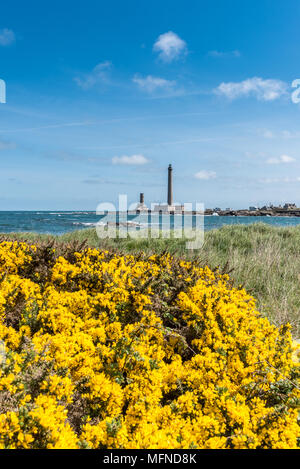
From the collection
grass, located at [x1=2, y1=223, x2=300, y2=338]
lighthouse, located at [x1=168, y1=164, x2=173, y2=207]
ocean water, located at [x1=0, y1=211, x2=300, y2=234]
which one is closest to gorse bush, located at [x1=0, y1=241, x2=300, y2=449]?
grass, located at [x1=2, y1=223, x2=300, y2=338]

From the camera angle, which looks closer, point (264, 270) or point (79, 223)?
point (264, 270)

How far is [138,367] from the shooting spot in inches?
101

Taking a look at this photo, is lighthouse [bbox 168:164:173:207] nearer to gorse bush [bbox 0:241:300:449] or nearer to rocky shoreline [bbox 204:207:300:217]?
rocky shoreline [bbox 204:207:300:217]

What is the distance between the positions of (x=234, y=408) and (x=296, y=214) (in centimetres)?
11228

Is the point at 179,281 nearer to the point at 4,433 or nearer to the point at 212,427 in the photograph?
the point at 212,427

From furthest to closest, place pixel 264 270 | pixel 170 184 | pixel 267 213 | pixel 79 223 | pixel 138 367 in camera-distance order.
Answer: pixel 267 213
pixel 170 184
pixel 79 223
pixel 264 270
pixel 138 367

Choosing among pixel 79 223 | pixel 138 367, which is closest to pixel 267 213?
pixel 79 223

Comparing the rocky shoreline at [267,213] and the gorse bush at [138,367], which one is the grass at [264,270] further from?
the rocky shoreline at [267,213]

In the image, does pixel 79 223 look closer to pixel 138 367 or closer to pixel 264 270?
pixel 264 270

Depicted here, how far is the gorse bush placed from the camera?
196 centimetres

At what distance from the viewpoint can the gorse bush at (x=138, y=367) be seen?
6.45 ft

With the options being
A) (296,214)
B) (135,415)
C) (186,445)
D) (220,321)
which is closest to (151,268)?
(220,321)

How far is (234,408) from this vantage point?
7.09ft
